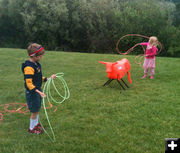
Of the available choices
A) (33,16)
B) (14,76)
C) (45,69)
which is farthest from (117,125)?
(33,16)

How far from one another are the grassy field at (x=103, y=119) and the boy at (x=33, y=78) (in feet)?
0.89

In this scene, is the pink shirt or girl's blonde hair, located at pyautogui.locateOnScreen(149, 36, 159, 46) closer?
girl's blonde hair, located at pyautogui.locateOnScreen(149, 36, 159, 46)

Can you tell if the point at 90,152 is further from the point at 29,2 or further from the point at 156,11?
the point at 29,2

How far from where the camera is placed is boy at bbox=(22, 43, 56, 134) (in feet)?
10.6

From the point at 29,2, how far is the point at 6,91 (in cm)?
2133

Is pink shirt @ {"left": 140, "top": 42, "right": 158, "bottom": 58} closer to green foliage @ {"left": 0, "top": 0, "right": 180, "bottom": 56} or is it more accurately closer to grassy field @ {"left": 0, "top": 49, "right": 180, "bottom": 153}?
grassy field @ {"left": 0, "top": 49, "right": 180, "bottom": 153}

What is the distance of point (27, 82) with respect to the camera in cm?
323

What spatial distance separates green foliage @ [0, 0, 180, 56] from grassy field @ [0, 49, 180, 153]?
1621 centimetres

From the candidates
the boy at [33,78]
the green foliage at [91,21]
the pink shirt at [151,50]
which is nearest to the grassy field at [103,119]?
the boy at [33,78]

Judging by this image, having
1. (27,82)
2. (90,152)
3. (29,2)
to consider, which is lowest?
(90,152)

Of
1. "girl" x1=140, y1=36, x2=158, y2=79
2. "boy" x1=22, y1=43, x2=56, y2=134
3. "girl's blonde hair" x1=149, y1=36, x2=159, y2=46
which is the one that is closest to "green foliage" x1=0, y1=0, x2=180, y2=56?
"girl" x1=140, y1=36, x2=158, y2=79

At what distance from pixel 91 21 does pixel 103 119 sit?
2108cm

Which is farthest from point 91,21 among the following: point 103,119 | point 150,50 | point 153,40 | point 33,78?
point 33,78

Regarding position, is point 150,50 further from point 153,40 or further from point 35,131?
point 35,131
